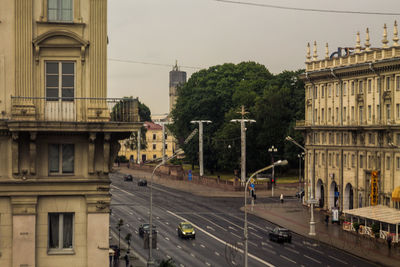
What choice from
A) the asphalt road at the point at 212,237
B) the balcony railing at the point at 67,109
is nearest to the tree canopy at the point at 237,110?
the asphalt road at the point at 212,237

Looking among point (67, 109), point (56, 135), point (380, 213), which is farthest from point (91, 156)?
point (380, 213)

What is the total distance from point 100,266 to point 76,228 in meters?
1.52

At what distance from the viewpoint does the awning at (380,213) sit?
80250 millimetres

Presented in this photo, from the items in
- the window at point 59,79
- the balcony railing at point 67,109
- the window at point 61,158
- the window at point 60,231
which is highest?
the window at point 59,79

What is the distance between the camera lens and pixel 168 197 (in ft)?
395

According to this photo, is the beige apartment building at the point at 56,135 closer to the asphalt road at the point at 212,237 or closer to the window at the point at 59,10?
the window at the point at 59,10

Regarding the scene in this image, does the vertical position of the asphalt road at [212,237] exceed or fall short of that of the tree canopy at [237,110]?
it falls short

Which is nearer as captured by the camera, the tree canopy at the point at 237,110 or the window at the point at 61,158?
A: the window at the point at 61,158

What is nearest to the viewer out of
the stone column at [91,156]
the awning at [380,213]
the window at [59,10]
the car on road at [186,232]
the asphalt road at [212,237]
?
the stone column at [91,156]

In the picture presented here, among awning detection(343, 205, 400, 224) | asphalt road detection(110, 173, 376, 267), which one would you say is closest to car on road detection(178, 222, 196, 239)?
asphalt road detection(110, 173, 376, 267)

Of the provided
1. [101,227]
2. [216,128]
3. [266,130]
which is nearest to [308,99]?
[266,130]

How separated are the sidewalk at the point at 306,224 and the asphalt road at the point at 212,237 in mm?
1666

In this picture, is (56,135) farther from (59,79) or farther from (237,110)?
(237,110)

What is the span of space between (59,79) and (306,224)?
6714 centimetres
